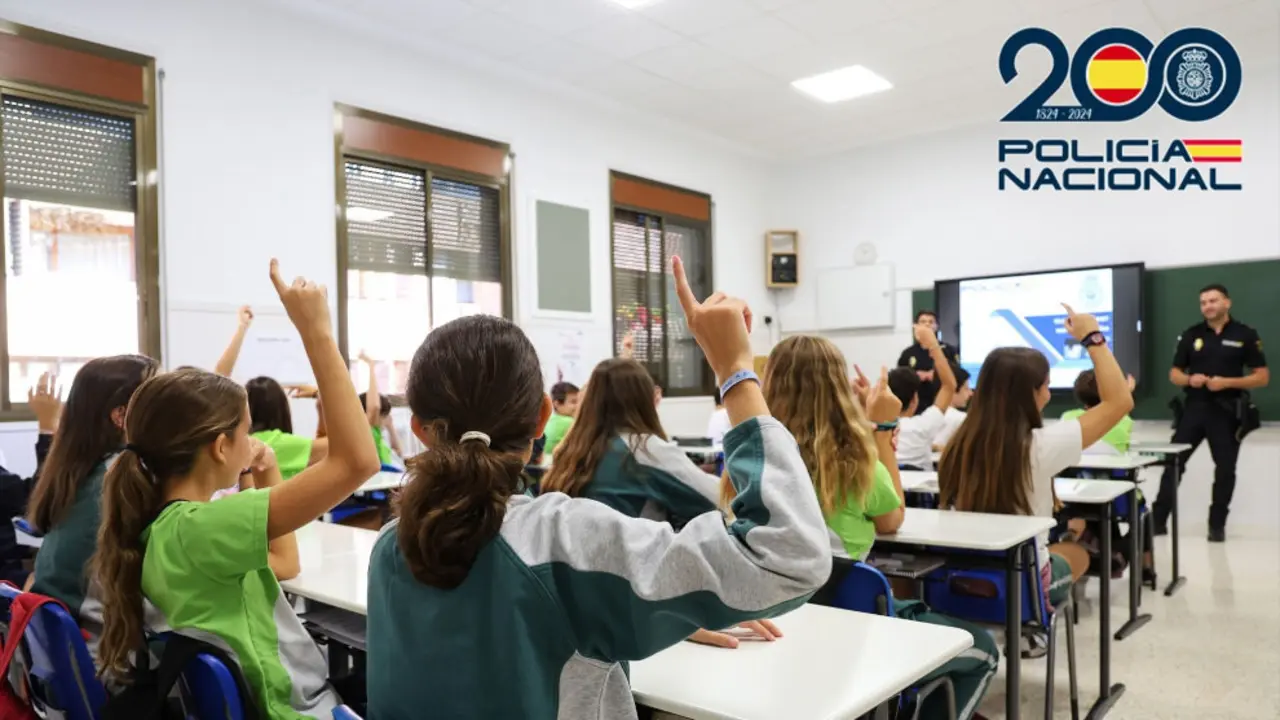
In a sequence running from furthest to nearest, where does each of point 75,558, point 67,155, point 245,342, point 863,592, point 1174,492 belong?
point 245,342, point 1174,492, point 67,155, point 863,592, point 75,558

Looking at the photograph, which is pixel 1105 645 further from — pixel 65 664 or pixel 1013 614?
pixel 65 664

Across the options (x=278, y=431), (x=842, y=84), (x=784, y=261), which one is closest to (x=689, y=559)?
(x=278, y=431)

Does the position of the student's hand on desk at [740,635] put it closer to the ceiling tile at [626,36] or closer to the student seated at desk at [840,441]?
the student seated at desk at [840,441]

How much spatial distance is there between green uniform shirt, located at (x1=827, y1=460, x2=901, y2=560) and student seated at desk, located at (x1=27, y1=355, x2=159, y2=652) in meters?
1.67

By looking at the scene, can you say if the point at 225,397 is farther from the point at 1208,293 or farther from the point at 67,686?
the point at 1208,293

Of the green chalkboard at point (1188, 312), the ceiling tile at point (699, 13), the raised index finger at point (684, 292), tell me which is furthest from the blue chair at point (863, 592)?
the green chalkboard at point (1188, 312)

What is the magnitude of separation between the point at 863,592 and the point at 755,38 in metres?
4.60

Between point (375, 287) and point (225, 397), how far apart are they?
4.14 metres

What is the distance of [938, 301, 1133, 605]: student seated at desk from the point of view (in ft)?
9.15

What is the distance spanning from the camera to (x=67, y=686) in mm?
1471

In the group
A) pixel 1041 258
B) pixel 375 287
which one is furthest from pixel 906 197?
pixel 375 287

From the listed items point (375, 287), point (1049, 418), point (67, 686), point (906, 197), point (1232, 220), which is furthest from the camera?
point (906, 197)

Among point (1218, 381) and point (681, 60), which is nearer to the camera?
point (1218, 381)

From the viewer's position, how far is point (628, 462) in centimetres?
240
